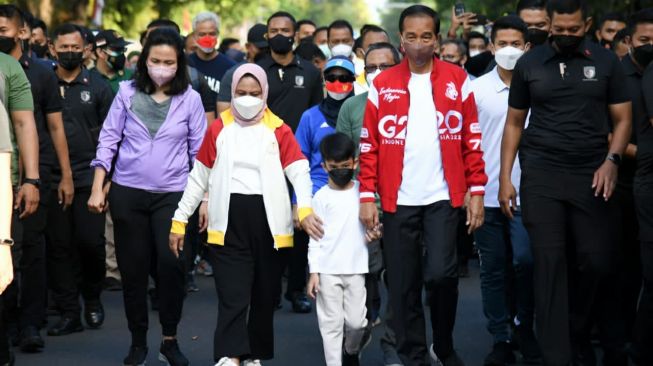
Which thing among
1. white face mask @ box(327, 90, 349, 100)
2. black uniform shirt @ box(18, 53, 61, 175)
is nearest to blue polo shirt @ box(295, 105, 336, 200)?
white face mask @ box(327, 90, 349, 100)

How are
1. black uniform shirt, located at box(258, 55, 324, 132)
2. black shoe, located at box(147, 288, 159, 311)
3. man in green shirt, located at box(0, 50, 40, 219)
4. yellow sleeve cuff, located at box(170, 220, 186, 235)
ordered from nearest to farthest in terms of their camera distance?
yellow sleeve cuff, located at box(170, 220, 186, 235), man in green shirt, located at box(0, 50, 40, 219), black shoe, located at box(147, 288, 159, 311), black uniform shirt, located at box(258, 55, 324, 132)

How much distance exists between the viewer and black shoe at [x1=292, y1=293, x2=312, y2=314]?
12391mm

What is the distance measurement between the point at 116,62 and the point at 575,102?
615cm

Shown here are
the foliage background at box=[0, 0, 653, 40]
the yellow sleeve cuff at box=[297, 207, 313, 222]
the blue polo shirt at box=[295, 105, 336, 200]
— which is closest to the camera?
the yellow sleeve cuff at box=[297, 207, 313, 222]

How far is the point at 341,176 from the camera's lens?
9367mm

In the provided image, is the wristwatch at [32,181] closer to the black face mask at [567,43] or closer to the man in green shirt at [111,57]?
the black face mask at [567,43]

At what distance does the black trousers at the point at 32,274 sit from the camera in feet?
34.3

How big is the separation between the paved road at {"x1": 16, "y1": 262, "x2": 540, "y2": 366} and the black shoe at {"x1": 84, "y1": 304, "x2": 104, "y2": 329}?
0.08 meters

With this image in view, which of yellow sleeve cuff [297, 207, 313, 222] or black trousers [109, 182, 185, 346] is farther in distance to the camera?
black trousers [109, 182, 185, 346]

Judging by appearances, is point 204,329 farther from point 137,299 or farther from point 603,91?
point 603,91

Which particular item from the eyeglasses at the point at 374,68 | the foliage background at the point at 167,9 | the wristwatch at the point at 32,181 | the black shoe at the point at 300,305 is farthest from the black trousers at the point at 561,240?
the foliage background at the point at 167,9

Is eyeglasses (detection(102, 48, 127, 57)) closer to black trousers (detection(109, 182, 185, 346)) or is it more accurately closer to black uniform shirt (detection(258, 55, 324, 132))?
black uniform shirt (detection(258, 55, 324, 132))

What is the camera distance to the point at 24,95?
9609 mm

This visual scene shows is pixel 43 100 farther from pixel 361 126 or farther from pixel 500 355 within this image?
pixel 500 355
